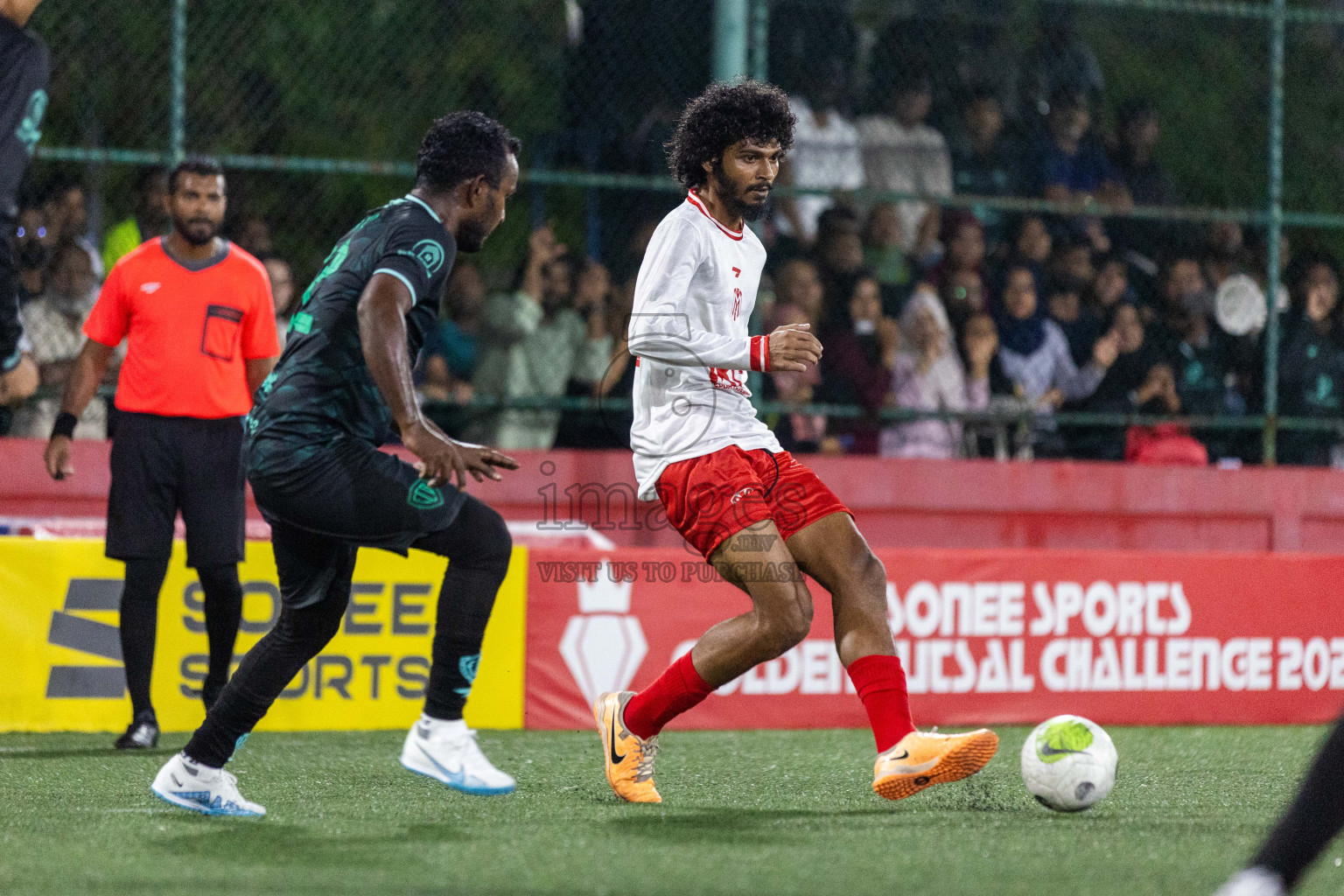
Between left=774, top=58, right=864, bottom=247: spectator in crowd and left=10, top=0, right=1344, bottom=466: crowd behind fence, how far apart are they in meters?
0.02

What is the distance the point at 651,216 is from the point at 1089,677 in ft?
11.2

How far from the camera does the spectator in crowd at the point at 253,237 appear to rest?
8578 millimetres

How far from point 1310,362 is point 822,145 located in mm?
3115

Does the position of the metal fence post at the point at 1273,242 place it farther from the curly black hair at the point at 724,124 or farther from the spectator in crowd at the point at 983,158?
the curly black hair at the point at 724,124

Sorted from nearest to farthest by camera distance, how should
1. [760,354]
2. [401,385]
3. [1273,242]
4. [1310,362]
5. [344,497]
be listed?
[401,385] < [344,497] < [760,354] < [1273,242] < [1310,362]

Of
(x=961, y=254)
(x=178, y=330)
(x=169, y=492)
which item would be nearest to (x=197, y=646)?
(x=169, y=492)

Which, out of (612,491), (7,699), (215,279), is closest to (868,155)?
(612,491)

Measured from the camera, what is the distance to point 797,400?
8.95 meters

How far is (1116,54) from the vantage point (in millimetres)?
13820

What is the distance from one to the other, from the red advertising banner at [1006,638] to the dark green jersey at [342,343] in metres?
3.02

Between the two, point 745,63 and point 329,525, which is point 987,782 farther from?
point 745,63

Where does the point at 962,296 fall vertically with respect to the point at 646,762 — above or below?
above

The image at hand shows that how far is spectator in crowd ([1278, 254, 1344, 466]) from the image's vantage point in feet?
31.8

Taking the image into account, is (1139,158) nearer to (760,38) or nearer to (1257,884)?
(760,38)
